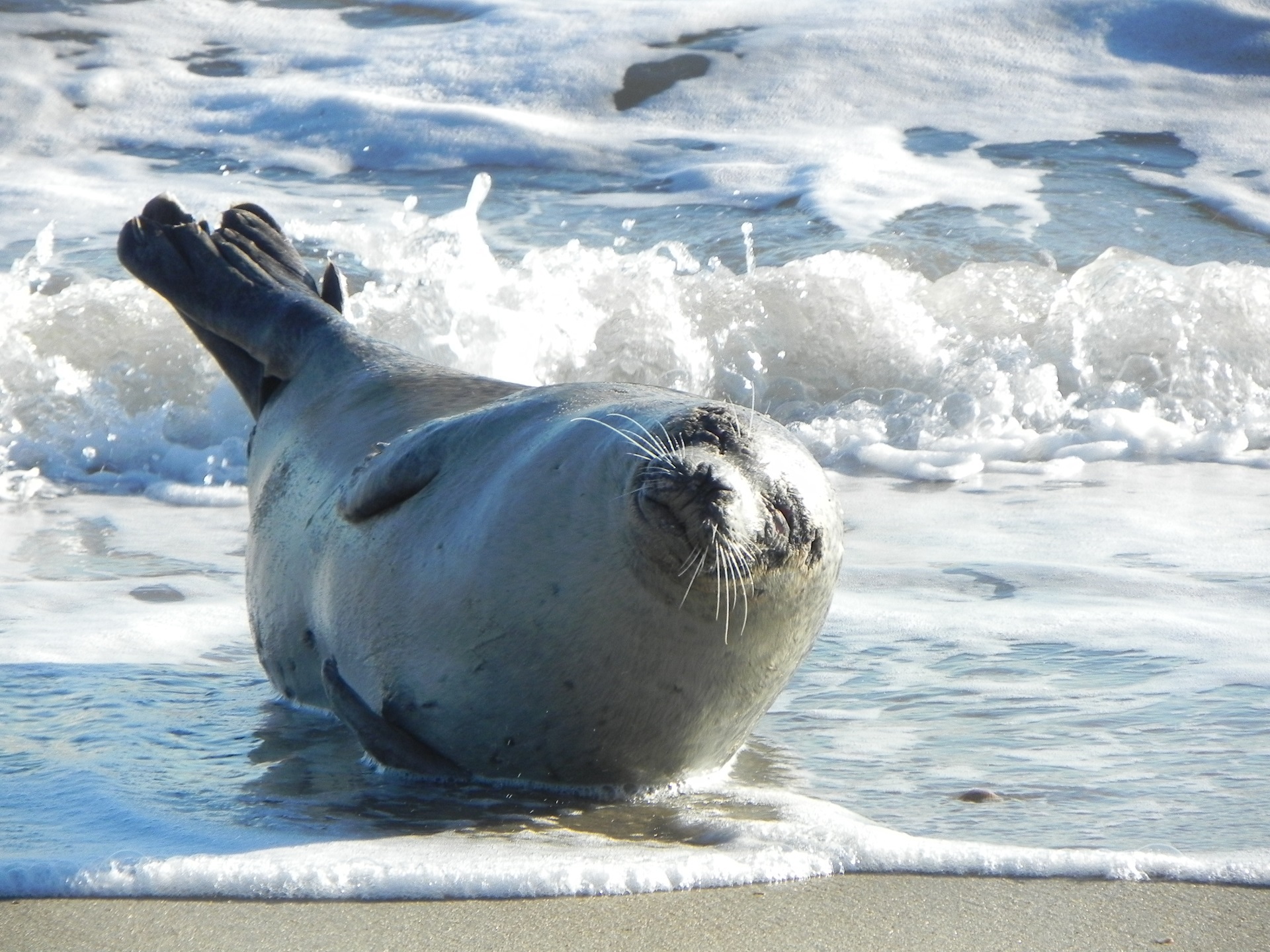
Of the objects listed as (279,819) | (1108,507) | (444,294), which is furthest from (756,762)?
(444,294)

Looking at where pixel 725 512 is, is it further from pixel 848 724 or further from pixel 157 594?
pixel 157 594

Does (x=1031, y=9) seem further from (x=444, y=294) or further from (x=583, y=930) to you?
(x=583, y=930)

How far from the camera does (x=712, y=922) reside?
2484 mm

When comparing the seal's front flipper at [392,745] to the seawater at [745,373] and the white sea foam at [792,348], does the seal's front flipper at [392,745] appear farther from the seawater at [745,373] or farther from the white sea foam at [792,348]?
the white sea foam at [792,348]

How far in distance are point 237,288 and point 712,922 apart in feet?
9.40

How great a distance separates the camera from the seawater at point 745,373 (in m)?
3.01

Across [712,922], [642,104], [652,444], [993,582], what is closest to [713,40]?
[642,104]

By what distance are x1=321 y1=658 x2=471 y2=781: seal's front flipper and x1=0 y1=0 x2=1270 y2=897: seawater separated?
42mm

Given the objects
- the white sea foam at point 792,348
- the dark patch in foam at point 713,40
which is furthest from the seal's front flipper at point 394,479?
the dark patch in foam at point 713,40

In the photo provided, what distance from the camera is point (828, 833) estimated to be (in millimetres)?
2895

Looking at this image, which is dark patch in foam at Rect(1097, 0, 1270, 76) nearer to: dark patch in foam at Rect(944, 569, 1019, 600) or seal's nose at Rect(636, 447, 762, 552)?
dark patch in foam at Rect(944, 569, 1019, 600)

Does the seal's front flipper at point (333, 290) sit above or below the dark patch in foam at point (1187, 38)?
below

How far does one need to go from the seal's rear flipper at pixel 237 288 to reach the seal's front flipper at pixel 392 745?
1.45 meters

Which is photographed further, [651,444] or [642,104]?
[642,104]
